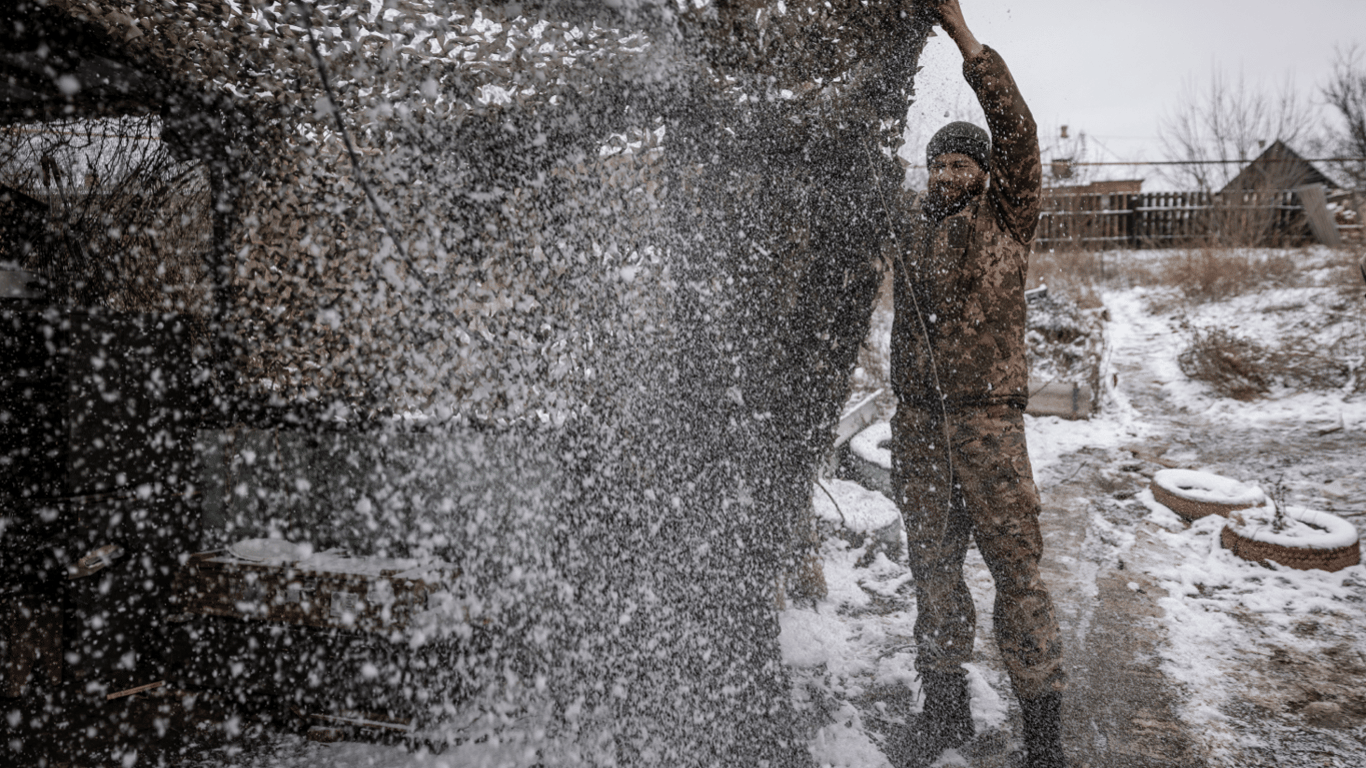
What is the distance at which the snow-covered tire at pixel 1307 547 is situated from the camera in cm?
324

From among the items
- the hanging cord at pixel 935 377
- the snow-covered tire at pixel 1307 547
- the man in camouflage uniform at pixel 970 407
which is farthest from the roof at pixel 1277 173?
the hanging cord at pixel 935 377

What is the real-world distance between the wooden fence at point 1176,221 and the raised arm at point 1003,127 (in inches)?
302

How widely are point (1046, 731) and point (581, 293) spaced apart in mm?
2159

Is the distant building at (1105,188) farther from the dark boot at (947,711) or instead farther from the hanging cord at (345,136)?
the hanging cord at (345,136)

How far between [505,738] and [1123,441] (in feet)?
19.3

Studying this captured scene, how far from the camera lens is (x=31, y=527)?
2459 mm

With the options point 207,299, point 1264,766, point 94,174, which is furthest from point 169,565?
point 1264,766

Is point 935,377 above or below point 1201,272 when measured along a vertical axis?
below

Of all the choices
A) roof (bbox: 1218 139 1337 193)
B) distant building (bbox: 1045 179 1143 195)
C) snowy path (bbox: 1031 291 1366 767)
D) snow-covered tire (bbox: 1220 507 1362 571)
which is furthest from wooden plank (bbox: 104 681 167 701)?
roof (bbox: 1218 139 1337 193)

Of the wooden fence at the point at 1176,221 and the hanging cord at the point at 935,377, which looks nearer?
the hanging cord at the point at 935,377

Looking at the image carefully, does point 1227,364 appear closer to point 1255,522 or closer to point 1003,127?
point 1255,522

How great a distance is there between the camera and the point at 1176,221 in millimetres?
11750

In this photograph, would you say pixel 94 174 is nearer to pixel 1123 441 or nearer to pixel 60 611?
pixel 60 611

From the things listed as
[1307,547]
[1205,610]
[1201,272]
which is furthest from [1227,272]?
[1205,610]
